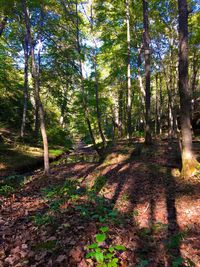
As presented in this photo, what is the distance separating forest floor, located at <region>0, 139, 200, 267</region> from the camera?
323cm

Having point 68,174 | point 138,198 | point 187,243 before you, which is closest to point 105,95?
point 68,174

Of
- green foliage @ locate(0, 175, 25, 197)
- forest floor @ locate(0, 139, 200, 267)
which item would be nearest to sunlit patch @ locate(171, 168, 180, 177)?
forest floor @ locate(0, 139, 200, 267)

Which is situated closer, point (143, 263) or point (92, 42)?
point (143, 263)

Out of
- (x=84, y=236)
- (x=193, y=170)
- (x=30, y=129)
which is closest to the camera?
(x=84, y=236)

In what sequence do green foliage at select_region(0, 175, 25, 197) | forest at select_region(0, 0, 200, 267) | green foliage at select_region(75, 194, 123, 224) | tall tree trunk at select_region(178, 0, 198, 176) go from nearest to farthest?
forest at select_region(0, 0, 200, 267) < green foliage at select_region(75, 194, 123, 224) < tall tree trunk at select_region(178, 0, 198, 176) < green foliage at select_region(0, 175, 25, 197)

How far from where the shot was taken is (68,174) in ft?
33.5

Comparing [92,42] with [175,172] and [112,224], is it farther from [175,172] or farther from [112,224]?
A: [112,224]

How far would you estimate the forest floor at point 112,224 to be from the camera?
3.23m

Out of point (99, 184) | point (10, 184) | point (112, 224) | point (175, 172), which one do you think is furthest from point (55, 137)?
point (112, 224)

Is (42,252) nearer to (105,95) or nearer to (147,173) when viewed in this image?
(147,173)

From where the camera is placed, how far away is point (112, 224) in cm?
422

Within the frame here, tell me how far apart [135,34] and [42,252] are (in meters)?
16.7

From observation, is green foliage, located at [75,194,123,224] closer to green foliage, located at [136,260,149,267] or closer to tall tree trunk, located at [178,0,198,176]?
green foliage, located at [136,260,149,267]

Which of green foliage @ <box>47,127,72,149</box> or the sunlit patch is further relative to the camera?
green foliage @ <box>47,127,72,149</box>
